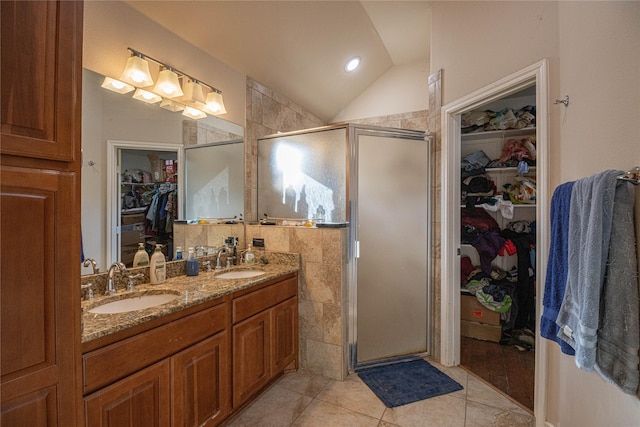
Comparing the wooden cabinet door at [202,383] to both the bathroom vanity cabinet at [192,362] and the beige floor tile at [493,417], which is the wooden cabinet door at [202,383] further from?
the beige floor tile at [493,417]

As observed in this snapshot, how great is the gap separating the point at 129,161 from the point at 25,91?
1.01 m

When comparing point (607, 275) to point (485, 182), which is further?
point (485, 182)

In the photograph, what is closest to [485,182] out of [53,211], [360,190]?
[360,190]

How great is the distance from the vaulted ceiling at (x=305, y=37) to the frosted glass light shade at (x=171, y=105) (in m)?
0.49

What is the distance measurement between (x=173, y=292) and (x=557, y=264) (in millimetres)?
1896

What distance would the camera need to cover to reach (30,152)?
0.81 m

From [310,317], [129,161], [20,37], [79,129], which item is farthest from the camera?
[310,317]

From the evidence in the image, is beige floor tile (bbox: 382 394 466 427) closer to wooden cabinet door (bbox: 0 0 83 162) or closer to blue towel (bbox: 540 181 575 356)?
blue towel (bbox: 540 181 575 356)

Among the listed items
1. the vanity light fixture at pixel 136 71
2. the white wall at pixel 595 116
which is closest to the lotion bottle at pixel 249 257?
the vanity light fixture at pixel 136 71

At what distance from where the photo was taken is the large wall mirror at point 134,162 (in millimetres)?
1587

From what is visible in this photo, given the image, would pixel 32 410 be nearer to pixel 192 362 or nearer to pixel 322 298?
pixel 192 362

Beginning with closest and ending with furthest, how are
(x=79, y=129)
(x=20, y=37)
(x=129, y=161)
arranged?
(x=20, y=37), (x=79, y=129), (x=129, y=161)

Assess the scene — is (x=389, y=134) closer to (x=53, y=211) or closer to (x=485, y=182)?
(x=485, y=182)

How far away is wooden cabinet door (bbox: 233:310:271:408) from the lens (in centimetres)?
175
